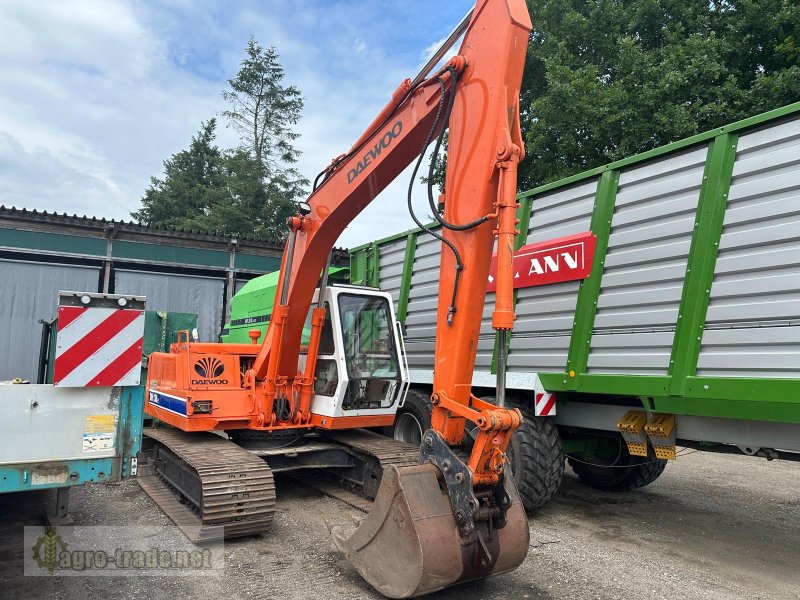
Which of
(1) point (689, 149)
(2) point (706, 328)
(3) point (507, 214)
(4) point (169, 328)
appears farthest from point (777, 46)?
(4) point (169, 328)

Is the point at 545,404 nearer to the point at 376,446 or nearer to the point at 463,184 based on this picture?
the point at 376,446

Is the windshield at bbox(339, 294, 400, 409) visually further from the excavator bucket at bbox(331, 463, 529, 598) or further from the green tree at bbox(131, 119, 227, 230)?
the green tree at bbox(131, 119, 227, 230)

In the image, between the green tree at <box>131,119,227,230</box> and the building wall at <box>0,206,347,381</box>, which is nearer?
the building wall at <box>0,206,347,381</box>

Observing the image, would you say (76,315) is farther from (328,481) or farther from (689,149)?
(689,149)

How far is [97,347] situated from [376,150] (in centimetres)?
256

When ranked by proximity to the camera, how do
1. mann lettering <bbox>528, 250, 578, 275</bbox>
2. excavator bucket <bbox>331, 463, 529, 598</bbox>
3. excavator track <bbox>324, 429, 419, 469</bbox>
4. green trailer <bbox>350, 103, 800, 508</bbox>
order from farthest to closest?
excavator track <bbox>324, 429, 419, 469</bbox> → mann lettering <bbox>528, 250, 578, 275</bbox> → green trailer <bbox>350, 103, 800, 508</bbox> → excavator bucket <bbox>331, 463, 529, 598</bbox>

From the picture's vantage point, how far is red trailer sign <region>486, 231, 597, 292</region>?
5273mm

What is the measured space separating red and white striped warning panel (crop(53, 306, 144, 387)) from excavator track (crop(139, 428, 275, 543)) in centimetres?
163

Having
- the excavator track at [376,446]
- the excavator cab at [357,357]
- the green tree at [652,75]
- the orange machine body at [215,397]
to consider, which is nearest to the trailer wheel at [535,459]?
the excavator track at [376,446]

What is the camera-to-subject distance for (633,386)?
185 inches

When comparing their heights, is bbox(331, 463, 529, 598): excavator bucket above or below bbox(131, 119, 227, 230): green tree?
below

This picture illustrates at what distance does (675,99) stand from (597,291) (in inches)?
369

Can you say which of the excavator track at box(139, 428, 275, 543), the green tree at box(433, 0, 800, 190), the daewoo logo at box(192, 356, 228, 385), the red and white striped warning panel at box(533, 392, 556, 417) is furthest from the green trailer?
the green tree at box(433, 0, 800, 190)

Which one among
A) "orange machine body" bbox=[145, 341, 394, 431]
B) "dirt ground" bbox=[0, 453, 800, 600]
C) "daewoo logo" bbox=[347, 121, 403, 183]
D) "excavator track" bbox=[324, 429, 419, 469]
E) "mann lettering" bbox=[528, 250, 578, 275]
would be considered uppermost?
"daewoo logo" bbox=[347, 121, 403, 183]
